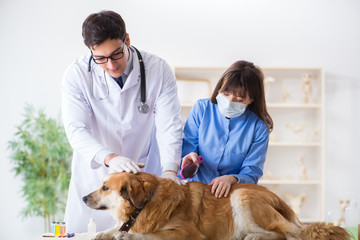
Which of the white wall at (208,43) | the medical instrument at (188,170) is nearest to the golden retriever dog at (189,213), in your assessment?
the medical instrument at (188,170)

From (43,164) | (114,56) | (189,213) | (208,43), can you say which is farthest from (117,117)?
(208,43)

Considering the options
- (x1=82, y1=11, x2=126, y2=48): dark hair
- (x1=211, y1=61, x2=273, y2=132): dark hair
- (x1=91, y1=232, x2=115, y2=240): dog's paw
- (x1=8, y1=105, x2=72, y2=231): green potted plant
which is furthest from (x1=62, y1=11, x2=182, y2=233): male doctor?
(x1=8, y1=105, x2=72, y2=231): green potted plant

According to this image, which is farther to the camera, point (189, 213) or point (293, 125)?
point (293, 125)

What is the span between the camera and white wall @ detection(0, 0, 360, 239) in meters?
5.26

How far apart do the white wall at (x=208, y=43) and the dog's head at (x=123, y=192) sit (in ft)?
12.2

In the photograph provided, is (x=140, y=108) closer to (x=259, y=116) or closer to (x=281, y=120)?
(x=259, y=116)

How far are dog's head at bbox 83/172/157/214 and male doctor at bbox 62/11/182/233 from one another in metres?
0.29

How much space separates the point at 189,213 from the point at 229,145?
56cm

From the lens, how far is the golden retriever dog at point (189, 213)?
160 cm

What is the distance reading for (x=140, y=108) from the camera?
6.99 ft

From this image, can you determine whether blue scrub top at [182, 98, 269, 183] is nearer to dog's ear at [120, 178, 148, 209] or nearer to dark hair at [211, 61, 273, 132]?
dark hair at [211, 61, 273, 132]

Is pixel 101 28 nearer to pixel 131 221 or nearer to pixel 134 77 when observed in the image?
pixel 134 77

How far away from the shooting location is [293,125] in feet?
17.3

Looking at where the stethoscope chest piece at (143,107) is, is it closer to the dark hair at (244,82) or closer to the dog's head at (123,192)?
the dark hair at (244,82)
